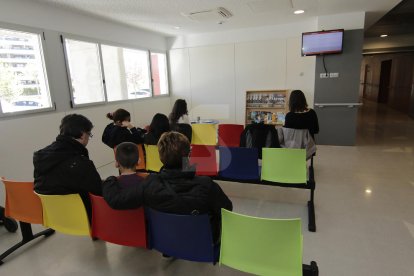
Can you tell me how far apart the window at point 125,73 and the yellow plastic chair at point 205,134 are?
1.97 meters

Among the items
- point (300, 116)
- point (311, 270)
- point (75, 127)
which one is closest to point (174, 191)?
point (311, 270)

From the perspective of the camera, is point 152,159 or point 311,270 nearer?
point 311,270

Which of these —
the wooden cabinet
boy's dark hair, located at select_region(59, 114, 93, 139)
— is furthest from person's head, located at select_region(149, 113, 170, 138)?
the wooden cabinet

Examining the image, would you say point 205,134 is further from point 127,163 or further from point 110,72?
point 127,163

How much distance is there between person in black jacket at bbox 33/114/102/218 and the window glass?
2.57m

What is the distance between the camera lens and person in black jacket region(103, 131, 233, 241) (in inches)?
55.8

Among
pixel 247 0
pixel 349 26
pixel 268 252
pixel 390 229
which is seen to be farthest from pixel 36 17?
pixel 349 26

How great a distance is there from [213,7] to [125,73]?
2.38 metres

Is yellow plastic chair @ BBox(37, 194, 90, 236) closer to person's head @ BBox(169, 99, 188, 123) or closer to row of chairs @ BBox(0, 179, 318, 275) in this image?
row of chairs @ BBox(0, 179, 318, 275)

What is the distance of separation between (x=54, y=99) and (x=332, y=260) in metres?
4.06

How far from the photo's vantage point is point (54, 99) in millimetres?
3855

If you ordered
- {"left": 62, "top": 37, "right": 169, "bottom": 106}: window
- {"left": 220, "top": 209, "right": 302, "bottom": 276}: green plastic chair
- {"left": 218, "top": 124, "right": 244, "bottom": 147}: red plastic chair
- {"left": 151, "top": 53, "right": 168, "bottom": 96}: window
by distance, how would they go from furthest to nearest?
{"left": 151, "top": 53, "right": 168, "bottom": 96}: window, {"left": 62, "top": 37, "right": 169, "bottom": 106}: window, {"left": 218, "top": 124, "right": 244, "bottom": 147}: red plastic chair, {"left": 220, "top": 209, "right": 302, "bottom": 276}: green plastic chair

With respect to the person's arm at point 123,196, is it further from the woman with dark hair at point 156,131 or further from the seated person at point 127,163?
the woman with dark hair at point 156,131

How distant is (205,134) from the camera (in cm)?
412
